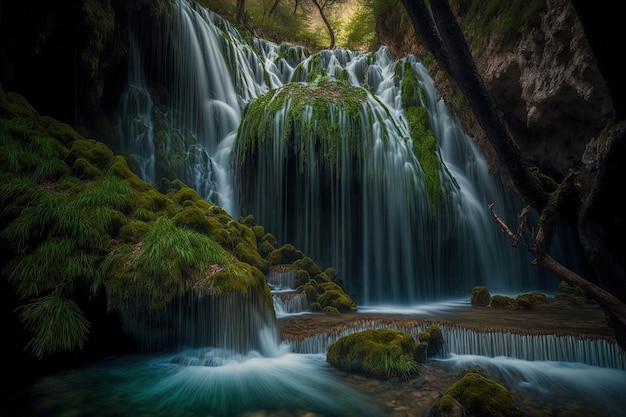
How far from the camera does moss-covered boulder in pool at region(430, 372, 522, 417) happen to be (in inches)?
124

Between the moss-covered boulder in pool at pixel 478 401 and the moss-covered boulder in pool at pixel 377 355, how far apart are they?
2.86ft

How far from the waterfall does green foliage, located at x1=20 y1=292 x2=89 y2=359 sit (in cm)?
610

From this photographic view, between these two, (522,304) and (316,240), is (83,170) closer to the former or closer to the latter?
(316,240)

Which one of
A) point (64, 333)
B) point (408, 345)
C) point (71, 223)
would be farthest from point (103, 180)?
point (408, 345)

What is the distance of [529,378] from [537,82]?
5027 mm

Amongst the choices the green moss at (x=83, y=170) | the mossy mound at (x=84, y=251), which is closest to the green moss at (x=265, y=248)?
the mossy mound at (x=84, y=251)

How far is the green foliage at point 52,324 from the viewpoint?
374 centimetres

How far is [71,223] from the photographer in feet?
14.7

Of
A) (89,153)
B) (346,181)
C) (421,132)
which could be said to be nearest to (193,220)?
(89,153)

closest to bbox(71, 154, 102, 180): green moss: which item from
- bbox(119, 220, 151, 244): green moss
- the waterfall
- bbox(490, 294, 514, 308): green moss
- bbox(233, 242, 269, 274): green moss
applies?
bbox(119, 220, 151, 244): green moss

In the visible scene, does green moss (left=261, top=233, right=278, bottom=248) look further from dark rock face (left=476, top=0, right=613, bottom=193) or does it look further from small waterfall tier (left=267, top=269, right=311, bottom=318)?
dark rock face (left=476, top=0, right=613, bottom=193)

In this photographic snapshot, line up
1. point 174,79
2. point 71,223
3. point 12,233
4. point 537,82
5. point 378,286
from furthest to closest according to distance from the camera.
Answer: point 174,79, point 378,286, point 537,82, point 71,223, point 12,233

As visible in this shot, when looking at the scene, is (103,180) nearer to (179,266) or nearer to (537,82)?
(179,266)

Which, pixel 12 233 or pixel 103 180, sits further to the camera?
pixel 103 180
